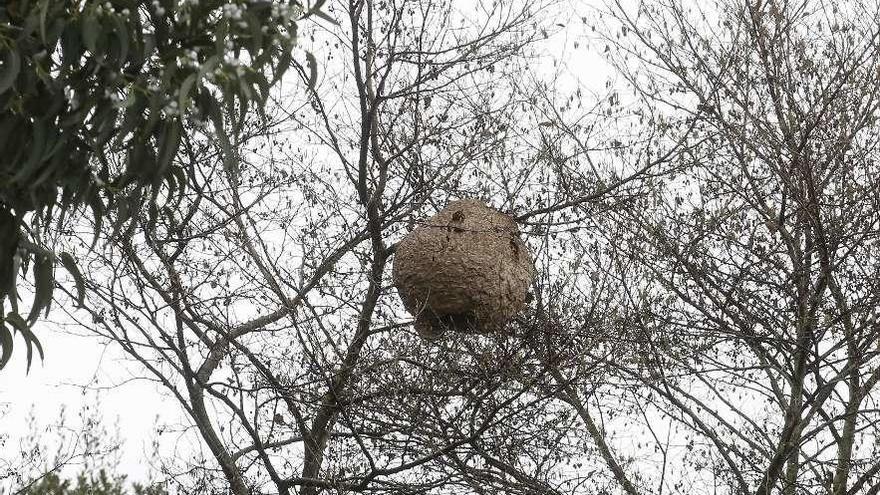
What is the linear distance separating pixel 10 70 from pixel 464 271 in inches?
128

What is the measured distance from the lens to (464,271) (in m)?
5.87

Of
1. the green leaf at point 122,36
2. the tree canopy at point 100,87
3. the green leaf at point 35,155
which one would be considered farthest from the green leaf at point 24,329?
the green leaf at point 122,36

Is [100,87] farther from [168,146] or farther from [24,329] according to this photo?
[24,329]

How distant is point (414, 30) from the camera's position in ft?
25.8

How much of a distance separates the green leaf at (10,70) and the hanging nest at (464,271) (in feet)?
10.5

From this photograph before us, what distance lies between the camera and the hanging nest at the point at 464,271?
5883mm

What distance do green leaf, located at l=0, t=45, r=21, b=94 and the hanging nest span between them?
3200 millimetres

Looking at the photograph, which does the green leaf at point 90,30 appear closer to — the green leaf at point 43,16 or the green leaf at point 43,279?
the green leaf at point 43,16

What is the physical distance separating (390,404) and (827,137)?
3292 mm

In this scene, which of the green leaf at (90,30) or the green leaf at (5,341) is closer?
the green leaf at (90,30)

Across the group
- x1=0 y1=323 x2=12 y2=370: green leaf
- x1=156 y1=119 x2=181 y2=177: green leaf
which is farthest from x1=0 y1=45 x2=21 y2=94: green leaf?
x1=0 y1=323 x2=12 y2=370: green leaf

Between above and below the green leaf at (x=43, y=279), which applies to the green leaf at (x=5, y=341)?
below

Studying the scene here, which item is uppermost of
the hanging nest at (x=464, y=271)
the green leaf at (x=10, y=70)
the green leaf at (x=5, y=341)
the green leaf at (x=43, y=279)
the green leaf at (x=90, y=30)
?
the hanging nest at (x=464, y=271)

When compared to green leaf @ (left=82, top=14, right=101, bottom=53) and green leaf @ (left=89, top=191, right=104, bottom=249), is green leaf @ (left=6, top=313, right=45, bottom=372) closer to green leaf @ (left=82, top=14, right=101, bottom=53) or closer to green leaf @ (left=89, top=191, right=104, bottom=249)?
green leaf @ (left=89, top=191, right=104, bottom=249)
